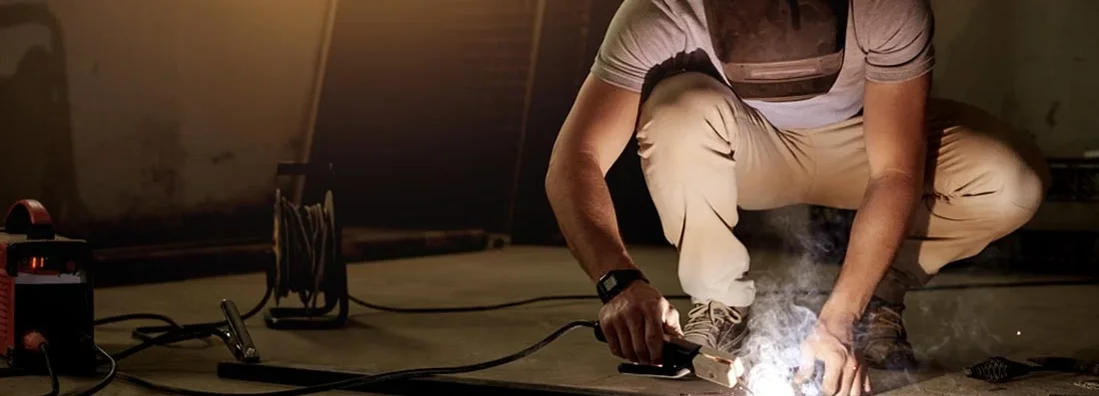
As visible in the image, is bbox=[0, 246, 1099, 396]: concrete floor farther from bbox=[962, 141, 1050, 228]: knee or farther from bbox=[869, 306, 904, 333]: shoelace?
bbox=[962, 141, 1050, 228]: knee

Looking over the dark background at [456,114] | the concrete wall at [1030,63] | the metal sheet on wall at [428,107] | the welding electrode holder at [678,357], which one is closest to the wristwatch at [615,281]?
the welding electrode holder at [678,357]

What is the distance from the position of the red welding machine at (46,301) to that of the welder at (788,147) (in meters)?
0.92

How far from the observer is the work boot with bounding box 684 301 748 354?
2240 mm

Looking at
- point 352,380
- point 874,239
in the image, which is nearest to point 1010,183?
point 874,239

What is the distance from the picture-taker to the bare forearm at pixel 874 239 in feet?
6.25

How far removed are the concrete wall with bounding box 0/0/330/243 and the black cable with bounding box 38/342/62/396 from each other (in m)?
1.63

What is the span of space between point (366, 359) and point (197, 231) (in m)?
2.32

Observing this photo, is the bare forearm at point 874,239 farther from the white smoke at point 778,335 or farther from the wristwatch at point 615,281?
the wristwatch at point 615,281

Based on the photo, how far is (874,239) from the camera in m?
1.93

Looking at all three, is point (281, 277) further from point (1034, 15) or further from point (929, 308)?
point (1034, 15)

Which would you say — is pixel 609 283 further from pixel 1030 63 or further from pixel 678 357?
pixel 1030 63

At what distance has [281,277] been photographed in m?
2.91

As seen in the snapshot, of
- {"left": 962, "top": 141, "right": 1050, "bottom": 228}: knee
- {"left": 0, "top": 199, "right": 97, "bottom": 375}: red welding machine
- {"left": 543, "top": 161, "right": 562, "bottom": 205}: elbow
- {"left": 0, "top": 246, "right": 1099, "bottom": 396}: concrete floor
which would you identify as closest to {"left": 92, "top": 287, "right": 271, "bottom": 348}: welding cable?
{"left": 0, "top": 246, "right": 1099, "bottom": 396}: concrete floor

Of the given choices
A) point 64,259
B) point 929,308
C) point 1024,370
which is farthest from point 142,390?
point 929,308
